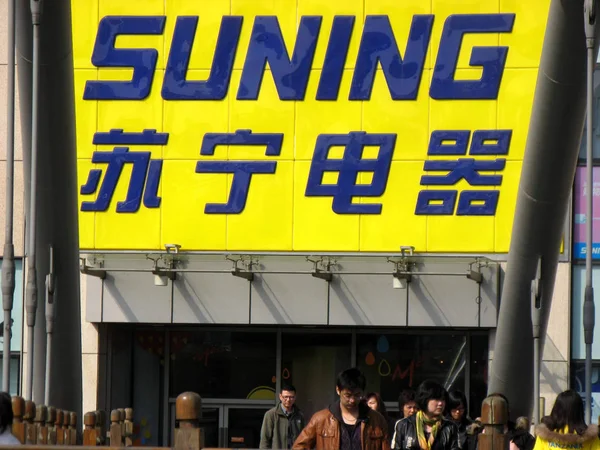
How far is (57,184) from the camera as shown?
46.1 feet

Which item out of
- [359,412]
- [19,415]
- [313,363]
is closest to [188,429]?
[359,412]

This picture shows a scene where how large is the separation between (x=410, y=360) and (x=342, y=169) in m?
3.41

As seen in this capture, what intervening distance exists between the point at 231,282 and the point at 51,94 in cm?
1068

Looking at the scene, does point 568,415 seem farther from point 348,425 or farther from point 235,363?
point 235,363

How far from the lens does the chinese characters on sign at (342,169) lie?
23.8 metres

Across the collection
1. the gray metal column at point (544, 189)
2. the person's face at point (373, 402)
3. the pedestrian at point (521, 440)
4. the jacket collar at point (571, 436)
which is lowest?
the pedestrian at point (521, 440)

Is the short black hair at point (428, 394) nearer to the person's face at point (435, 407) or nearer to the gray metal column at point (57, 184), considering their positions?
the person's face at point (435, 407)

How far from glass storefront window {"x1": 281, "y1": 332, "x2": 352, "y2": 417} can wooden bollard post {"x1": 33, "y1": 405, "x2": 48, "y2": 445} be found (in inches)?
496

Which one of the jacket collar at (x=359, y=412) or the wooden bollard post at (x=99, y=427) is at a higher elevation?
the jacket collar at (x=359, y=412)

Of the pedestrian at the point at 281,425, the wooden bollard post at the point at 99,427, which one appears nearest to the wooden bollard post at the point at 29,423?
the wooden bollard post at the point at 99,427

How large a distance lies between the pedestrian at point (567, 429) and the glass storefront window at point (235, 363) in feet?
53.0

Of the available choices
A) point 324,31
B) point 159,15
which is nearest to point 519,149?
point 324,31

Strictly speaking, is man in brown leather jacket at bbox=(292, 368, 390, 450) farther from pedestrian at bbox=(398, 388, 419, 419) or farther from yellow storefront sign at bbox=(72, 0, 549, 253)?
yellow storefront sign at bbox=(72, 0, 549, 253)

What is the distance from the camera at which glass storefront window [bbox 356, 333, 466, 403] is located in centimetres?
2455
